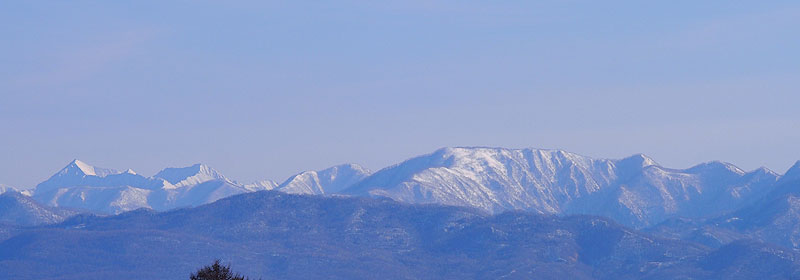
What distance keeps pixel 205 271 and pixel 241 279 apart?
3.37 m

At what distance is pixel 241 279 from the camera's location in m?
119

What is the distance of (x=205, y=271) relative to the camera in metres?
118
